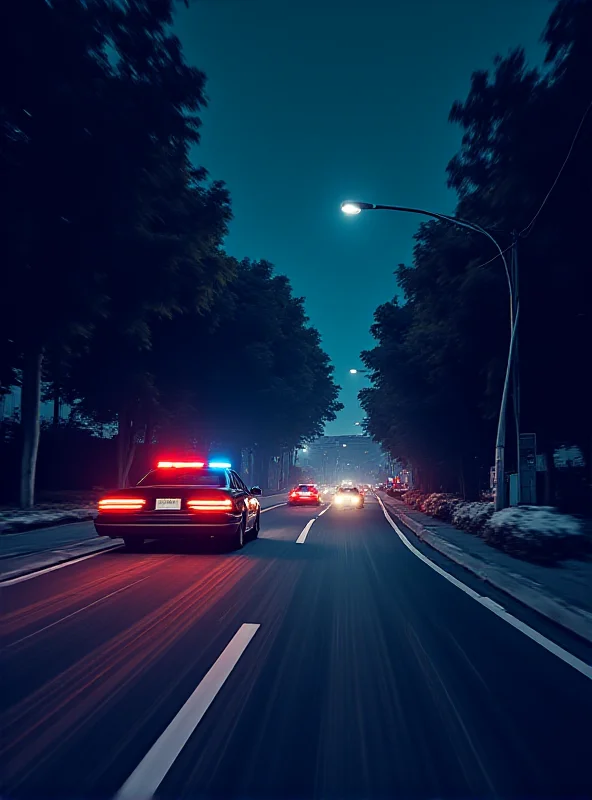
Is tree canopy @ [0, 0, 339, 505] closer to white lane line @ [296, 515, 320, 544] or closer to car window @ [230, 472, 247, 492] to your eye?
car window @ [230, 472, 247, 492]

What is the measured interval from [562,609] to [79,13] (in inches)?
526

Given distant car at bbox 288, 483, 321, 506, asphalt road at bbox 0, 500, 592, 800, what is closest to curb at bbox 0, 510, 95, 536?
asphalt road at bbox 0, 500, 592, 800

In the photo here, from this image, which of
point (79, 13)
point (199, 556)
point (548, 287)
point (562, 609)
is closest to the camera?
point (562, 609)

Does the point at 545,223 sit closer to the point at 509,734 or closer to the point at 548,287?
the point at 548,287

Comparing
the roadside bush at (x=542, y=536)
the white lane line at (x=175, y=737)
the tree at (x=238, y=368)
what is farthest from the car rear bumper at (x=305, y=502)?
the white lane line at (x=175, y=737)

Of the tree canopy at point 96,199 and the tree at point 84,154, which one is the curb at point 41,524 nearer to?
the tree canopy at point 96,199

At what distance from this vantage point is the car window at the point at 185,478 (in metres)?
14.1

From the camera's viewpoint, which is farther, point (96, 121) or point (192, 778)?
point (96, 121)

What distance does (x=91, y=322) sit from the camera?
1898 centimetres

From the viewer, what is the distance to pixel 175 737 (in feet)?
12.9

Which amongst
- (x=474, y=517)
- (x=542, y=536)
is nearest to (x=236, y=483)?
(x=542, y=536)

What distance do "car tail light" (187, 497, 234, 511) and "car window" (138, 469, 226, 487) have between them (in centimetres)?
124

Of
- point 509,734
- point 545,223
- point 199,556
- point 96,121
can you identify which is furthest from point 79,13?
point 509,734

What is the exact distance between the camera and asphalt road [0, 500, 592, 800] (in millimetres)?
3506
